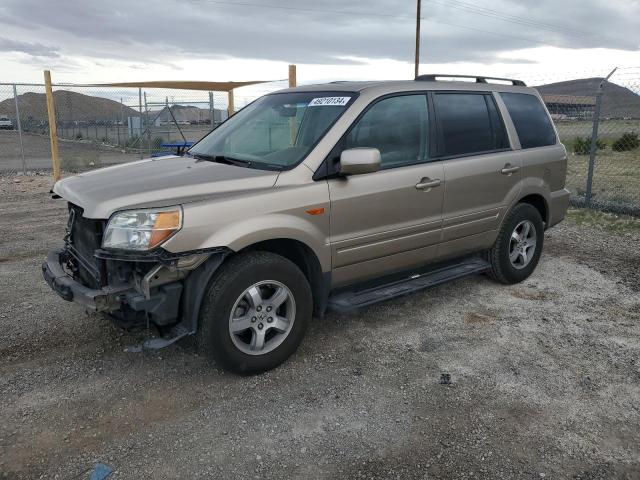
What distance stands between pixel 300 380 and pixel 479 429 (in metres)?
1.17

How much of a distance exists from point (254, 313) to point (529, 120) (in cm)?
355

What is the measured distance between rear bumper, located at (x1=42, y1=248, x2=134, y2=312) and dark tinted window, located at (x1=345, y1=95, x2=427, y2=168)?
73.1 inches

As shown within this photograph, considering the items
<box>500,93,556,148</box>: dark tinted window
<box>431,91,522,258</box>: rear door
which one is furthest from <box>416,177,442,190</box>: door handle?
<box>500,93,556,148</box>: dark tinted window

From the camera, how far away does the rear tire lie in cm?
515

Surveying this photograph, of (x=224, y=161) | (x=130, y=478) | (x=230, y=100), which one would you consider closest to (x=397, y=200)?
(x=224, y=161)

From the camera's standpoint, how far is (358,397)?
11.1ft

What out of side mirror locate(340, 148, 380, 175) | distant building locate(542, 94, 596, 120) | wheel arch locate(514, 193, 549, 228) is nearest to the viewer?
side mirror locate(340, 148, 380, 175)

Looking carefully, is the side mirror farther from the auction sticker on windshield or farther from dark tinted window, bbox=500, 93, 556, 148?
dark tinted window, bbox=500, 93, 556, 148

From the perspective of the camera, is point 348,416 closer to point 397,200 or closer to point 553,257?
point 397,200

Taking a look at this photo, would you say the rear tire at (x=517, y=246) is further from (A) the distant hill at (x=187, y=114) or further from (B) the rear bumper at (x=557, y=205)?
(A) the distant hill at (x=187, y=114)

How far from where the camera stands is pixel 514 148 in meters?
5.10

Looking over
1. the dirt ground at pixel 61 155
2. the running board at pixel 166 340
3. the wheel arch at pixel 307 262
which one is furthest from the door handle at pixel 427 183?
the dirt ground at pixel 61 155

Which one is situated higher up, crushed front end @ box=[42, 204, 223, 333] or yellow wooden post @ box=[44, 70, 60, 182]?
yellow wooden post @ box=[44, 70, 60, 182]

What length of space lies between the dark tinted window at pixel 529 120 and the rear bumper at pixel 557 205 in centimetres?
54
